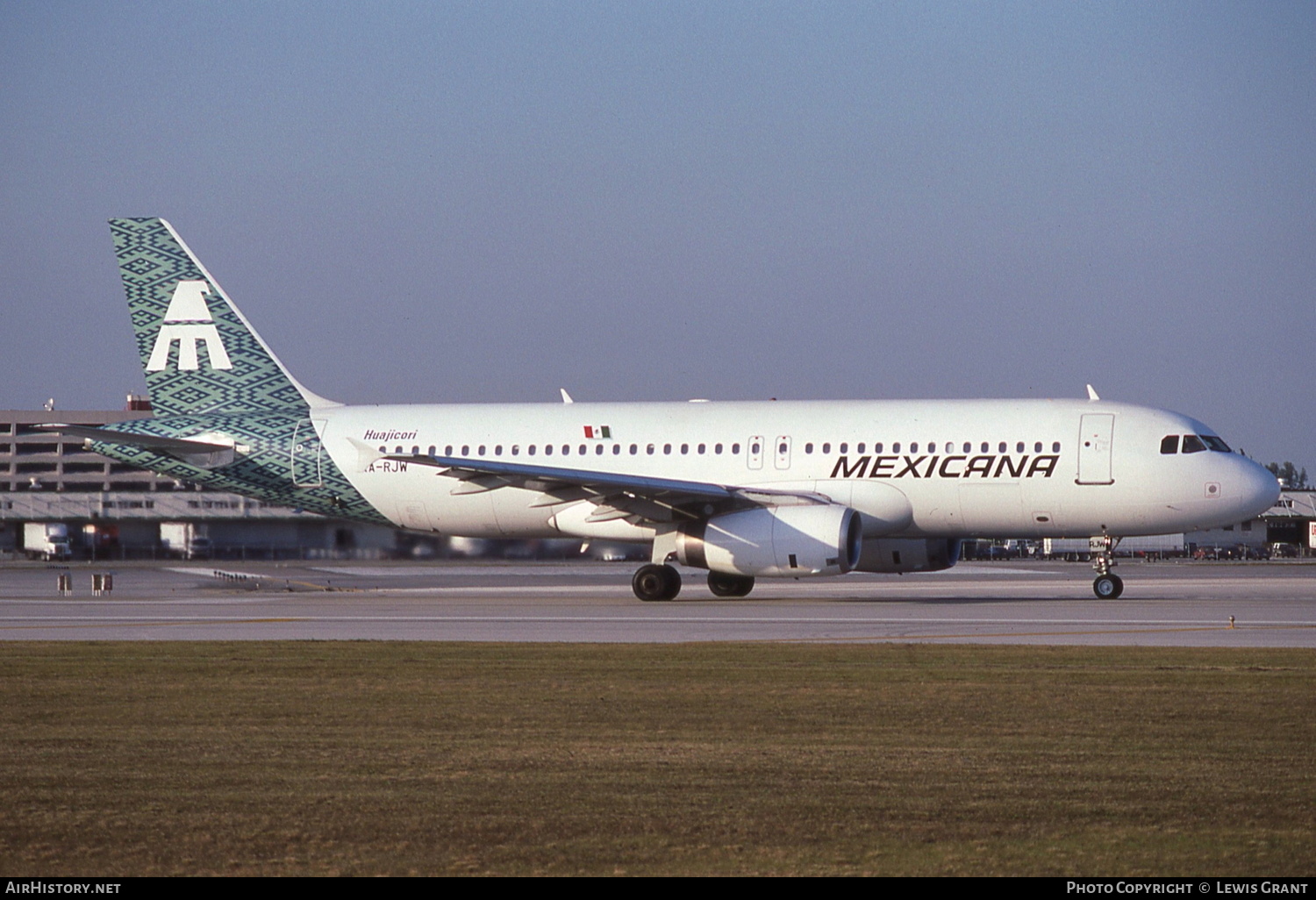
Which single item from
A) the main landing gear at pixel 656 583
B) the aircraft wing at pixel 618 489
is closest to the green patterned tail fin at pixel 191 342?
the aircraft wing at pixel 618 489

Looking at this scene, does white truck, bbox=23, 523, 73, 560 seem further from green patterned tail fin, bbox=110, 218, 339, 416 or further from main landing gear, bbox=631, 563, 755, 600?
main landing gear, bbox=631, 563, 755, 600

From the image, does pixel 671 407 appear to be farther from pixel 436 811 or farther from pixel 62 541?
pixel 62 541

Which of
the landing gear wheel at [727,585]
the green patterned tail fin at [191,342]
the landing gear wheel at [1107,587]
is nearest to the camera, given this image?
the landing gear wheel at [1107,587]

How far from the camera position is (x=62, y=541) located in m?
66.1

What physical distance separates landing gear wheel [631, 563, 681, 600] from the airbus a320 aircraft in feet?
0.18

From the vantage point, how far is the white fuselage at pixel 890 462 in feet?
99.0

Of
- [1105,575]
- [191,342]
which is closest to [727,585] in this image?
[1105,575]

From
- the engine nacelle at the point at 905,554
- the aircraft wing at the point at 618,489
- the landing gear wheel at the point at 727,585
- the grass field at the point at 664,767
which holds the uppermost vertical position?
the aircraft wing at the point at 618,489

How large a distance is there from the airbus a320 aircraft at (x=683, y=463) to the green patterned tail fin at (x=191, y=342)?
4 cm

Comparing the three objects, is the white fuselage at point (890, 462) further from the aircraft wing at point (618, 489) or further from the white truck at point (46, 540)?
the white truck at point (46, 540)

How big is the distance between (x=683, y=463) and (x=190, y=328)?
12477 mm

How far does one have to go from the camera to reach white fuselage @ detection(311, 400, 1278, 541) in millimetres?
30188

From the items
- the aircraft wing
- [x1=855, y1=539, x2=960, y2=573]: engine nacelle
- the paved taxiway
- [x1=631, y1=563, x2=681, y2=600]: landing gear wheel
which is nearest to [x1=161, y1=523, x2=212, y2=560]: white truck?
the paved taxiway

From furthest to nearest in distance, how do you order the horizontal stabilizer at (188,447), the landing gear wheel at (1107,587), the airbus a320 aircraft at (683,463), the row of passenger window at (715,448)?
the horizontal stabilizer at (188,447)
the row of passenger window at (715,448)
the landing gear wheel at (1107,587)
the airbus a320 aircraft at (683,463)
